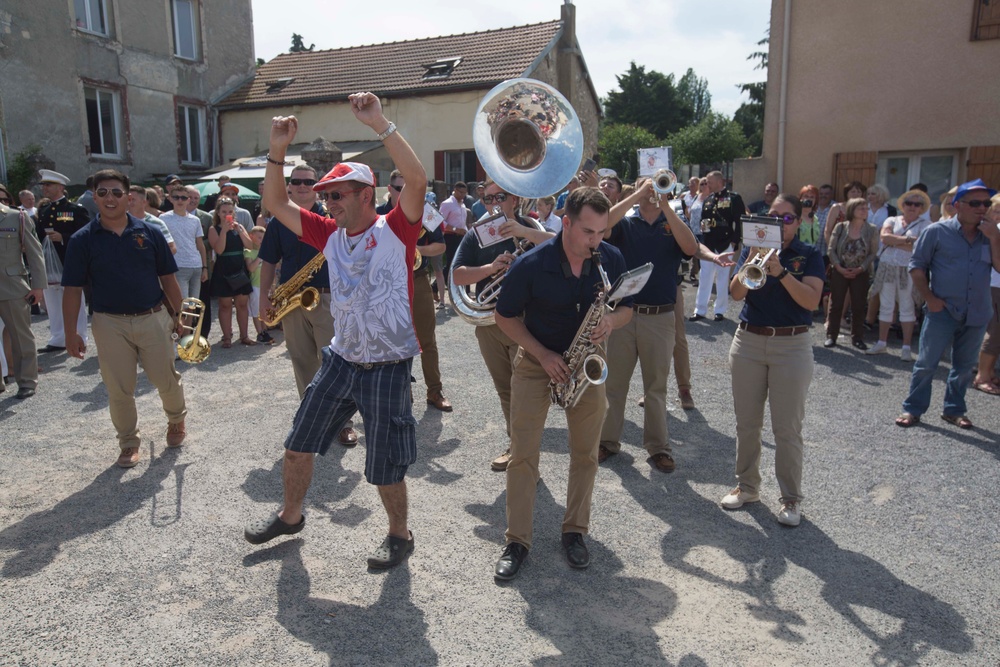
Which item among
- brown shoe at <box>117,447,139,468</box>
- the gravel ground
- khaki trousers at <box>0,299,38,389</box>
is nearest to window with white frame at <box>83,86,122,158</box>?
khaki trousers at <box>0,299,38,389</box>

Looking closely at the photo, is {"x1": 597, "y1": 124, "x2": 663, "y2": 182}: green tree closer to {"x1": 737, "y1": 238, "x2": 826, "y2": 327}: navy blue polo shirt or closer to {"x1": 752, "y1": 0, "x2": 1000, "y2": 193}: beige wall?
{"x1": 752, "y1": 0, "x2": 1000, "y2": 193}: beige wall

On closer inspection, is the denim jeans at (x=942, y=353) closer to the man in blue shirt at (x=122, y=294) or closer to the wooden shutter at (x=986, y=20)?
the man in blue shirt at (x=122, y=294)

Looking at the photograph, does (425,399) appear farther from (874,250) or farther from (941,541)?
(874,250)

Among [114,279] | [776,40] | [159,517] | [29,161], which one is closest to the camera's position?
[159,517]

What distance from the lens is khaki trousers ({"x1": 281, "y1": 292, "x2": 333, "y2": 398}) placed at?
201 inches

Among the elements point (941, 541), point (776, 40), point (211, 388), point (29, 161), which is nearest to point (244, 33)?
point (29, 161)

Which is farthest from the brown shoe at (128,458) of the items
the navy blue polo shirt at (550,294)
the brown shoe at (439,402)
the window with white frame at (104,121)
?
the window with white frame at (104,121)

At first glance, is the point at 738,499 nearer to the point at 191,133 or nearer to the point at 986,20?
the point at 986,20

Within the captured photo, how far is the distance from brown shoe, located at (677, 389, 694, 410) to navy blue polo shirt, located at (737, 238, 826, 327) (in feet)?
7.15

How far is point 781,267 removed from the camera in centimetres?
388

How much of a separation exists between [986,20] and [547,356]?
11.6 metres

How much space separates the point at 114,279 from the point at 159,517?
1.75 meters

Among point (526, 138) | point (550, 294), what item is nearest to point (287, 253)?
point (526, 138)

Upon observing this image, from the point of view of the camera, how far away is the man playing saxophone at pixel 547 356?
3.53 meters
